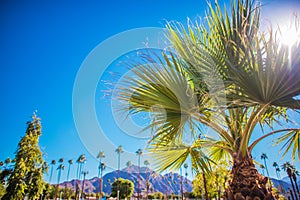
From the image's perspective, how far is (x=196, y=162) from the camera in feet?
13.0

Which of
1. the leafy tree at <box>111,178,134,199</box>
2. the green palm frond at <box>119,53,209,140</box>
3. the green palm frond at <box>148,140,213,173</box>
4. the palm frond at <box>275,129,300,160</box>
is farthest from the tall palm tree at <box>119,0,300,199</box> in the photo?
the leafy tree at <box>111,178,134,199</box>

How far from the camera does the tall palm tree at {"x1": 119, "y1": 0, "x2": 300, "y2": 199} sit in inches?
77.9

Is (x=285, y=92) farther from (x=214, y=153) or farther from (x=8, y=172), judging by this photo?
(x=8, y=172)

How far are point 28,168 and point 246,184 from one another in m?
20.3

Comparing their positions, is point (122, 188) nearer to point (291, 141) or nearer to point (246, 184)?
point (291, 141)

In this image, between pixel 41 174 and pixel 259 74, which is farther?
pixel 41 174

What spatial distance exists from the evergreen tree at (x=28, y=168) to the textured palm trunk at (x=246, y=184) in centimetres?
1934

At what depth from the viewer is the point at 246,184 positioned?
8.60 feet

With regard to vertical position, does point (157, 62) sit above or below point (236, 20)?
below

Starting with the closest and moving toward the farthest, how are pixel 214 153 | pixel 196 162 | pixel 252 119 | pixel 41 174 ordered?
pixel 252 119, pixel 196 162, pixel 214 153, pixel 41 174

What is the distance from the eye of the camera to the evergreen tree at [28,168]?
16547mm

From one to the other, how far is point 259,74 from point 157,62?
123cm

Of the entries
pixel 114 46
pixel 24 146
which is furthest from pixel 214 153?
pixel 24 146

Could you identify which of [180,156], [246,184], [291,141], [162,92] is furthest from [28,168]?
[291,141]
